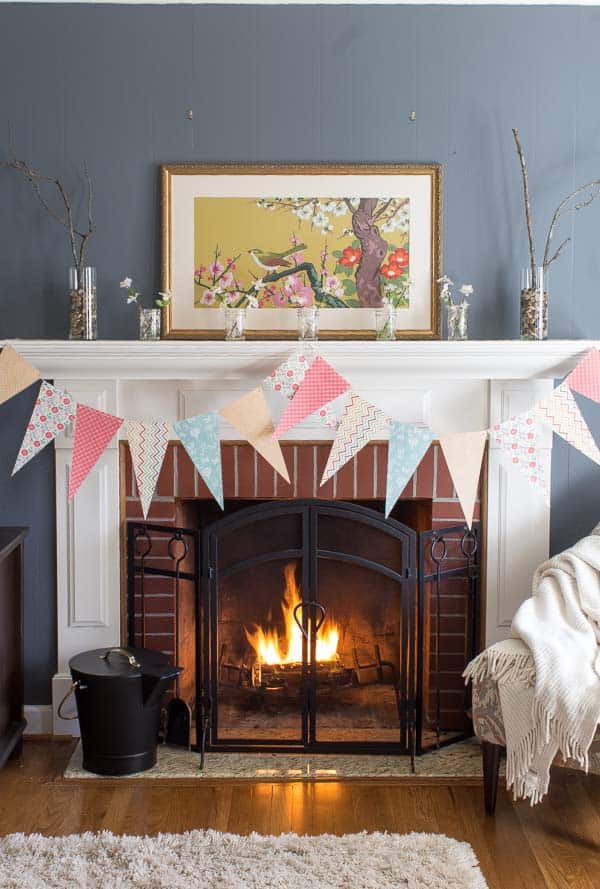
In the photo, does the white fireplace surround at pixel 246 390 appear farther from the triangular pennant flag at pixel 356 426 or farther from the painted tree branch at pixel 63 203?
the painted tree branch at pixel 63 203

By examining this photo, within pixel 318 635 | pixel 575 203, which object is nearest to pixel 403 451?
pixel 318 635

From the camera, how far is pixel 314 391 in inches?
101

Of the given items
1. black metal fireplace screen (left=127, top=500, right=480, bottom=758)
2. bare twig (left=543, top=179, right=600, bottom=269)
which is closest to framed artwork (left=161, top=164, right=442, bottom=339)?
bare twig (left=543, top=179, right=600, bottom=269)

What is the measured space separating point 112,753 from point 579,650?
137cm

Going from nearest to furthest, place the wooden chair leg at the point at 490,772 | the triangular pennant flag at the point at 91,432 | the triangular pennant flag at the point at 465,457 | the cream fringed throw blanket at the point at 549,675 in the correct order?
the cream fringed throw blanket at the point at 549,675 < the wooden chair leg at the point at 490,772 < the triangular pennant flag at the point at 465,457 < the triangular pennant flag at the point at 91,432

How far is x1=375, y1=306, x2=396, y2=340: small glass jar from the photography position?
2697mm

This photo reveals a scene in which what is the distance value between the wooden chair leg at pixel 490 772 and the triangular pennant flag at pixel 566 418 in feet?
2.87

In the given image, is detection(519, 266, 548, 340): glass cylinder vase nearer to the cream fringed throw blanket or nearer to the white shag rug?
the cream fringed throw blanket

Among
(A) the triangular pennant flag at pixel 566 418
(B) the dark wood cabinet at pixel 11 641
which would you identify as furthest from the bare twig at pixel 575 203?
(B) the dark wood cabinet at pixel 11 641

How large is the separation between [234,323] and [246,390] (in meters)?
0.22

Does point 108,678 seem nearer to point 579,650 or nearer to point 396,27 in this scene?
point 579,650

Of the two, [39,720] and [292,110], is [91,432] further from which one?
[292,110]

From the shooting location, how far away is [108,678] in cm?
256

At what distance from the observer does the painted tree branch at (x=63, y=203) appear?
2.74 m
